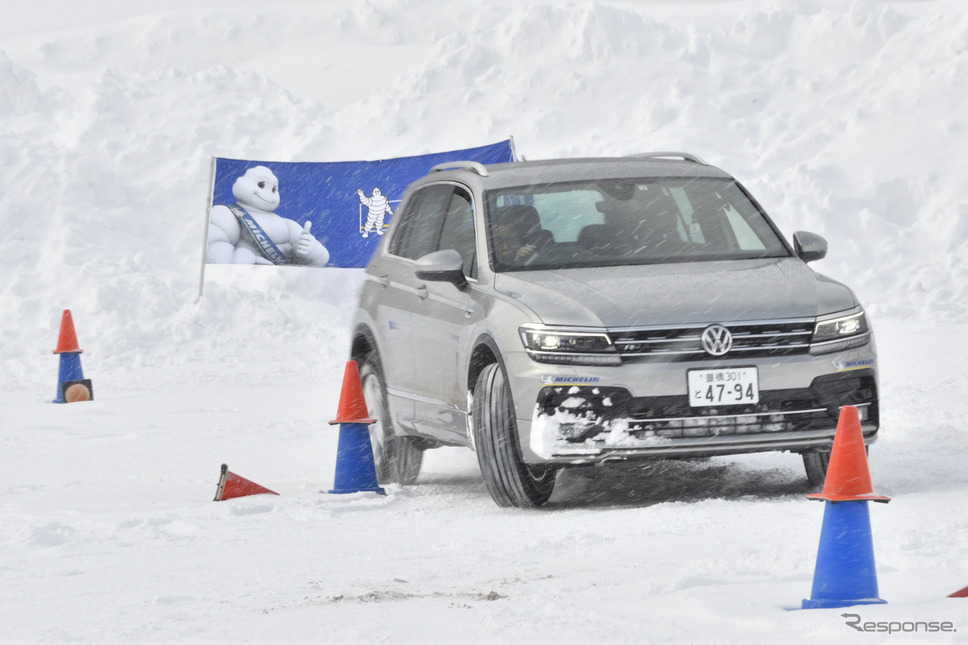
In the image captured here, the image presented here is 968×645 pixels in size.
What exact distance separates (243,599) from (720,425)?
2.39 m

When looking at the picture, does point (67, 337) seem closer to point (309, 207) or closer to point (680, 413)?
point (309, 207)

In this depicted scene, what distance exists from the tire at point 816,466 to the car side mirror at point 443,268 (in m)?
1.84

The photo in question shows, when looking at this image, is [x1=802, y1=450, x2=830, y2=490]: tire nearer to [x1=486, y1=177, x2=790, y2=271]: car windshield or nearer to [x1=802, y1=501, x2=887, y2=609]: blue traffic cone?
[x1=486, y1=177, x2=790, y2=271]: car windshield

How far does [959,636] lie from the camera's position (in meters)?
3.96

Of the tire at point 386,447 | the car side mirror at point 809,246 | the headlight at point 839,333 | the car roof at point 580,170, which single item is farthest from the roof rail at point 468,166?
the headlight at point 839,333

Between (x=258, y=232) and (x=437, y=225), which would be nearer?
(x=437, y=225)

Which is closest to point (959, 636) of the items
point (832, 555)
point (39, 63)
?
point (832, 555)

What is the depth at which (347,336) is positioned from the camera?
18.9m

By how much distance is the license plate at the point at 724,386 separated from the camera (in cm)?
648

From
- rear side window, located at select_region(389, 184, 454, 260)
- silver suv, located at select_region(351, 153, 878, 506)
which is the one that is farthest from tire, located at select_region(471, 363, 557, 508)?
rear side window, located at select_region(389, 184, 454, 260)

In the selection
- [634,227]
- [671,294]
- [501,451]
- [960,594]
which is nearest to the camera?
[960,594]

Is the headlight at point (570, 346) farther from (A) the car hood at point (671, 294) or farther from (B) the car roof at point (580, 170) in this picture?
(B) the car roof at point (580, 170)

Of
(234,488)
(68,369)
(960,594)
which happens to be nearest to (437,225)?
(234,488)

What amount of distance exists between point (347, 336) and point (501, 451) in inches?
480
